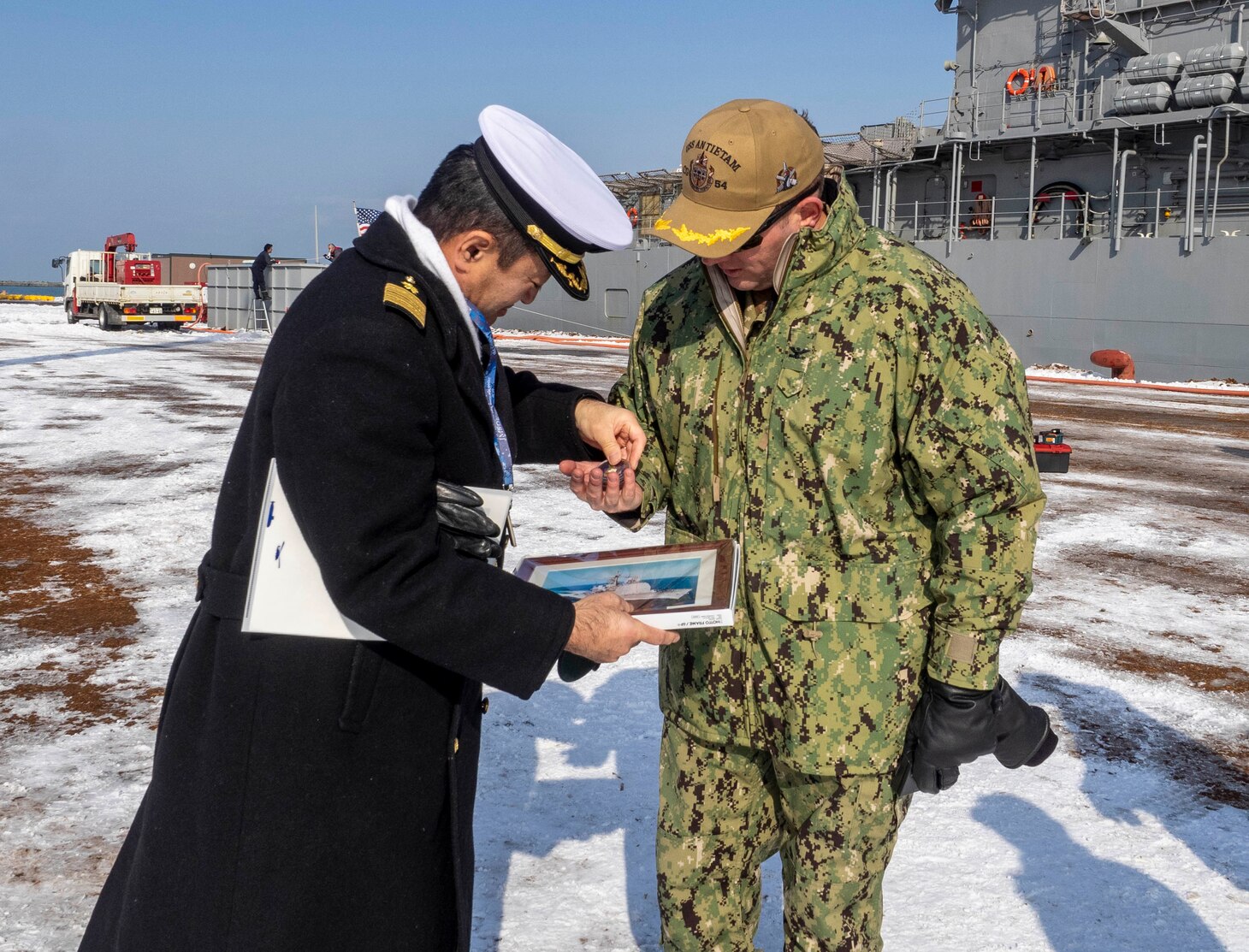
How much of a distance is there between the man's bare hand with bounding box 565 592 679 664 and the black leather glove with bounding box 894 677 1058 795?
0.61m

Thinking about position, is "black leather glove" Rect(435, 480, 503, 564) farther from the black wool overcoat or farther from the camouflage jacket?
the camouflage jacket

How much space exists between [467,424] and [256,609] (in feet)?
1.43

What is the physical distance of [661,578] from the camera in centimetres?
192

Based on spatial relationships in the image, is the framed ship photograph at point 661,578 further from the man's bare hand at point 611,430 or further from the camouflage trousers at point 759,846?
the camouflage trousers at point 759,846

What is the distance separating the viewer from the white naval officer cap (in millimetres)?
1650

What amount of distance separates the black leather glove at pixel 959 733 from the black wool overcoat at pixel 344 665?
0.82 m

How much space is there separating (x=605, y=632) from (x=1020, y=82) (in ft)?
90.8

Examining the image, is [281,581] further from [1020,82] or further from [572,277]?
[1020,82]

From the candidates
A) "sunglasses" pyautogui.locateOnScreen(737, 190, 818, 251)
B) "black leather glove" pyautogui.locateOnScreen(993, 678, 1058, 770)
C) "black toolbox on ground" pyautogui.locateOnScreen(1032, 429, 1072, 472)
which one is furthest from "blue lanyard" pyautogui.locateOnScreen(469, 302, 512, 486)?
"black toolbox on ground" pyautogui.locateOnScreen(1032, 429, 1072, 472)

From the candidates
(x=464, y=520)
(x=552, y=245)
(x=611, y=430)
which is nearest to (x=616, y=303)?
(x=611, y=430)

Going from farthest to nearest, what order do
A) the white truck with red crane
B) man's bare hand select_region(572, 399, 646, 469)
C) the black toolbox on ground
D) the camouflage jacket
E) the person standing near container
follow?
1. the white truck with red crane
2. the person standing near container
3. the black toolbox on ground
4. man's bare hand select_region(572, 399, 646, 469)
5. the camouflage jacket

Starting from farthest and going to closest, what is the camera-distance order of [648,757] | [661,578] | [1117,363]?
[1117,363] → [648,757] → [661,578]

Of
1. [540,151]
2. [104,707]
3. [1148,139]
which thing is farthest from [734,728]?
[1148,139]

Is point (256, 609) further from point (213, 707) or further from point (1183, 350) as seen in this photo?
point (1183, 350)
